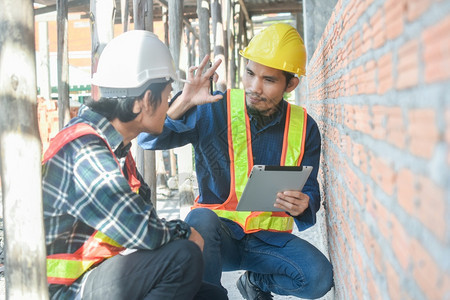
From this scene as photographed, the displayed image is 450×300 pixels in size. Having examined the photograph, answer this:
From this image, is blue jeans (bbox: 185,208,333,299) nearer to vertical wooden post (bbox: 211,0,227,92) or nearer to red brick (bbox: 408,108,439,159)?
red brick (bbox: 408,108,439,159)

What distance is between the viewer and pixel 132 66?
2455mm

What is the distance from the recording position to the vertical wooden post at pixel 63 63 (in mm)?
4953

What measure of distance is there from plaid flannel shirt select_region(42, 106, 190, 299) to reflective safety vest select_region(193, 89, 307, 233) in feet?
3.21

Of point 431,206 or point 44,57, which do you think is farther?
point 44,57

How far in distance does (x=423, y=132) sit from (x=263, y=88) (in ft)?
7.27

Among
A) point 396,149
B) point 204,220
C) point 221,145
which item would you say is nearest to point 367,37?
point 396,149

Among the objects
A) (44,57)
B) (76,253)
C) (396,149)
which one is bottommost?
(76,253)

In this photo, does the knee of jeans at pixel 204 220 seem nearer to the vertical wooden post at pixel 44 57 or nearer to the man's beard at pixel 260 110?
the man's beard at pixel 260 110

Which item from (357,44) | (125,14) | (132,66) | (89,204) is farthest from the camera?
(125,14)

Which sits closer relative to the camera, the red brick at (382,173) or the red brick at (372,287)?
the red brick at (382,173)

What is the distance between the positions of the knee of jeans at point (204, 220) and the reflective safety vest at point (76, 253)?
62 centimetres

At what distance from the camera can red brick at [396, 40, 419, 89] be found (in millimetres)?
1070

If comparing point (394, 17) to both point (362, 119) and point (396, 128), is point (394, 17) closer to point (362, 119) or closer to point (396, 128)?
point (396, 128)

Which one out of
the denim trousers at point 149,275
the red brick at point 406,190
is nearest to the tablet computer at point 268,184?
the denim trousers at point 149,275
